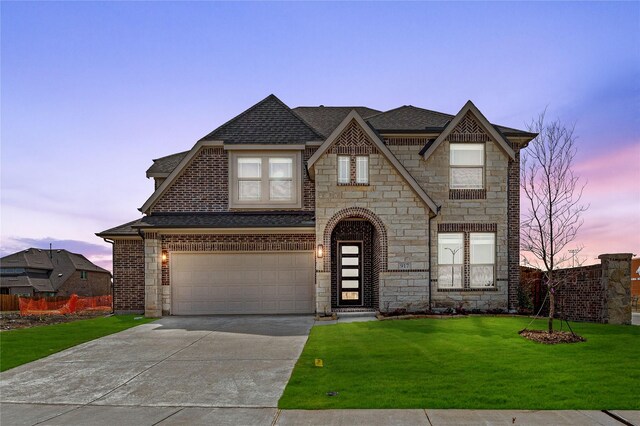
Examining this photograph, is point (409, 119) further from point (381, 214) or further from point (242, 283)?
point (242, 283)

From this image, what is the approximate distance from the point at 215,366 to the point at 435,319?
8.48 meters

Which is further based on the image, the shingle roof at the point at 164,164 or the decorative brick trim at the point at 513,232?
the shingle roof at the point at 164,164

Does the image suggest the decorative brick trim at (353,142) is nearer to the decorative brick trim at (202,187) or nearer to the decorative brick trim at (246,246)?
the decorative brick trim at (246,246)

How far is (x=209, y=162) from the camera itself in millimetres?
19312

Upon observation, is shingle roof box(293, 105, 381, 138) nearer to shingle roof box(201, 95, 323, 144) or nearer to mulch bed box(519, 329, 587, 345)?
shingle roof box(201, 95, 323, 144)

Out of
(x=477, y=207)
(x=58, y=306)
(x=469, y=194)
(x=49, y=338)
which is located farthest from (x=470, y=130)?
(x=58, y=306)

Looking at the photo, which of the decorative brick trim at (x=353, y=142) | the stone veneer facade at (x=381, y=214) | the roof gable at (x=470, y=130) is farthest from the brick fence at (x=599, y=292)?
the decorative brick trim at (x=353, y=142)

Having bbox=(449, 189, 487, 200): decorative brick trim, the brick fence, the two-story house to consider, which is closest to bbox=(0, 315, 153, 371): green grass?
the two-story house

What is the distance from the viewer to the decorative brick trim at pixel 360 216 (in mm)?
17234

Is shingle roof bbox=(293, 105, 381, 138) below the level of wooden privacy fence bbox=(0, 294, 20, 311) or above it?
above

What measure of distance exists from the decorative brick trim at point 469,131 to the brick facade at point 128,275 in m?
13.9

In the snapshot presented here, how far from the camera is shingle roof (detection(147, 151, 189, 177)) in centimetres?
2159

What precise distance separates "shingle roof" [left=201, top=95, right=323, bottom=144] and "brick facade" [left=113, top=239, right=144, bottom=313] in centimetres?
592

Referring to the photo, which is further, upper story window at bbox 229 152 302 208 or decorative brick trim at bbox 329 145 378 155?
upper story window at bbox 229 152 302 208
